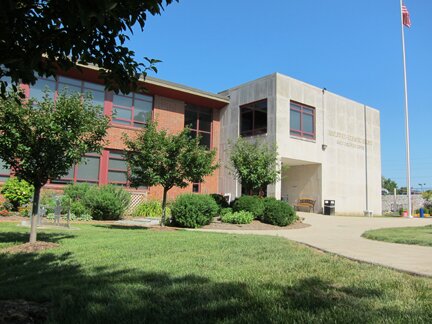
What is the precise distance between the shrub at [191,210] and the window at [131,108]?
10.7 m

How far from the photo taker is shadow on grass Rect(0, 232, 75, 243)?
31.5ft

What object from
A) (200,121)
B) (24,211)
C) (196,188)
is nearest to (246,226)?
(24,211)

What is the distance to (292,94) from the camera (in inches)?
992

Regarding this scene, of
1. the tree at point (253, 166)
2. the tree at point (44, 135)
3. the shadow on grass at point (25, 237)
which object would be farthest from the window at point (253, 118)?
the tree at point (44, 135)

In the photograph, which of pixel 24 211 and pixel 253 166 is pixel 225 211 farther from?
pixel 24 211

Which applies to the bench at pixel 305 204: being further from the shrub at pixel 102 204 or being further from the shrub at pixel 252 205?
the shrub at pixel 102 204

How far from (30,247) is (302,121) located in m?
20.3

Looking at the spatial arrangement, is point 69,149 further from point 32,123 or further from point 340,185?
point 340,185

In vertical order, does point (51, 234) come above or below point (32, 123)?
below

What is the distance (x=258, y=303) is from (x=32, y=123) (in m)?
6.70

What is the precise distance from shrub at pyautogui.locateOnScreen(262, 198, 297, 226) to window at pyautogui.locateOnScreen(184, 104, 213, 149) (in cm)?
1199

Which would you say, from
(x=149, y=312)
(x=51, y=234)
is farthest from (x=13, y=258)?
(x=149, y=312)

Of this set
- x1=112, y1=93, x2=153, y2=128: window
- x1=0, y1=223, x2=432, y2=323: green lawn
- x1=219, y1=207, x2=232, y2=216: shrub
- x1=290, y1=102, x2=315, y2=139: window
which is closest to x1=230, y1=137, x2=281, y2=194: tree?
x1=219, y1=207, x2=232, y2=216: shrub

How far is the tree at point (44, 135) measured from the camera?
8.56 meters
